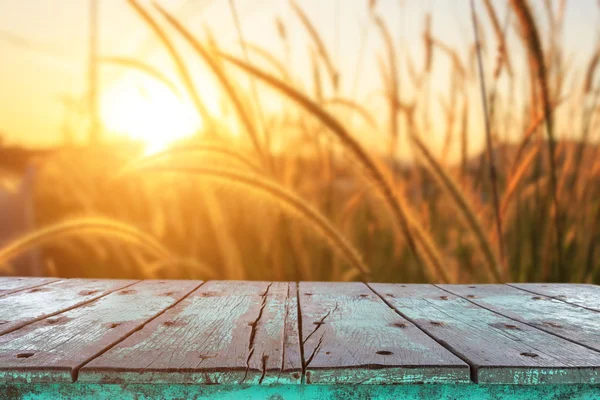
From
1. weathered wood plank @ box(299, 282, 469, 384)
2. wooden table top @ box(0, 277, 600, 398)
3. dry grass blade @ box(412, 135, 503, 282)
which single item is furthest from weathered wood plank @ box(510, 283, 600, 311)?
weathered wood plank @ box(299, 282, 469, 384)

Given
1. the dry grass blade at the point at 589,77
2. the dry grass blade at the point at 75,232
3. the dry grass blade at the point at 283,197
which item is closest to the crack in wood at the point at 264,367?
the dry grass blade at the point at 283,197

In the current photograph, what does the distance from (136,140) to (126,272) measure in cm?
87

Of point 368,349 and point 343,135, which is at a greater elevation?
point 343,135

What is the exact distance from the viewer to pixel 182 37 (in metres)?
1.19

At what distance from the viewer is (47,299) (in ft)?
3.31

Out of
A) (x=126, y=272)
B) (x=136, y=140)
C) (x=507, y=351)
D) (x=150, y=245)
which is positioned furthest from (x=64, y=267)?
(x=507, y=351)

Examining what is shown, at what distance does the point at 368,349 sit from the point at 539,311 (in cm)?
39

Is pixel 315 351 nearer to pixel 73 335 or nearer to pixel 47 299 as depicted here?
pixel 73 335

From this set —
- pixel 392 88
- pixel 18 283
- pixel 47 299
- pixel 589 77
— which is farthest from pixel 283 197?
pixel 589 77

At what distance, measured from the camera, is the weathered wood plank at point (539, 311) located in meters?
0.83

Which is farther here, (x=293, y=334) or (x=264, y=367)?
(x=293, y=334)

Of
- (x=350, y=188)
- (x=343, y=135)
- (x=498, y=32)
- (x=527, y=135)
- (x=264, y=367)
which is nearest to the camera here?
(x=264, y=367)

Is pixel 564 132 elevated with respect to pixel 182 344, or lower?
elevated

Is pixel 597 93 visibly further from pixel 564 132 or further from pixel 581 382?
pixel 581 382
